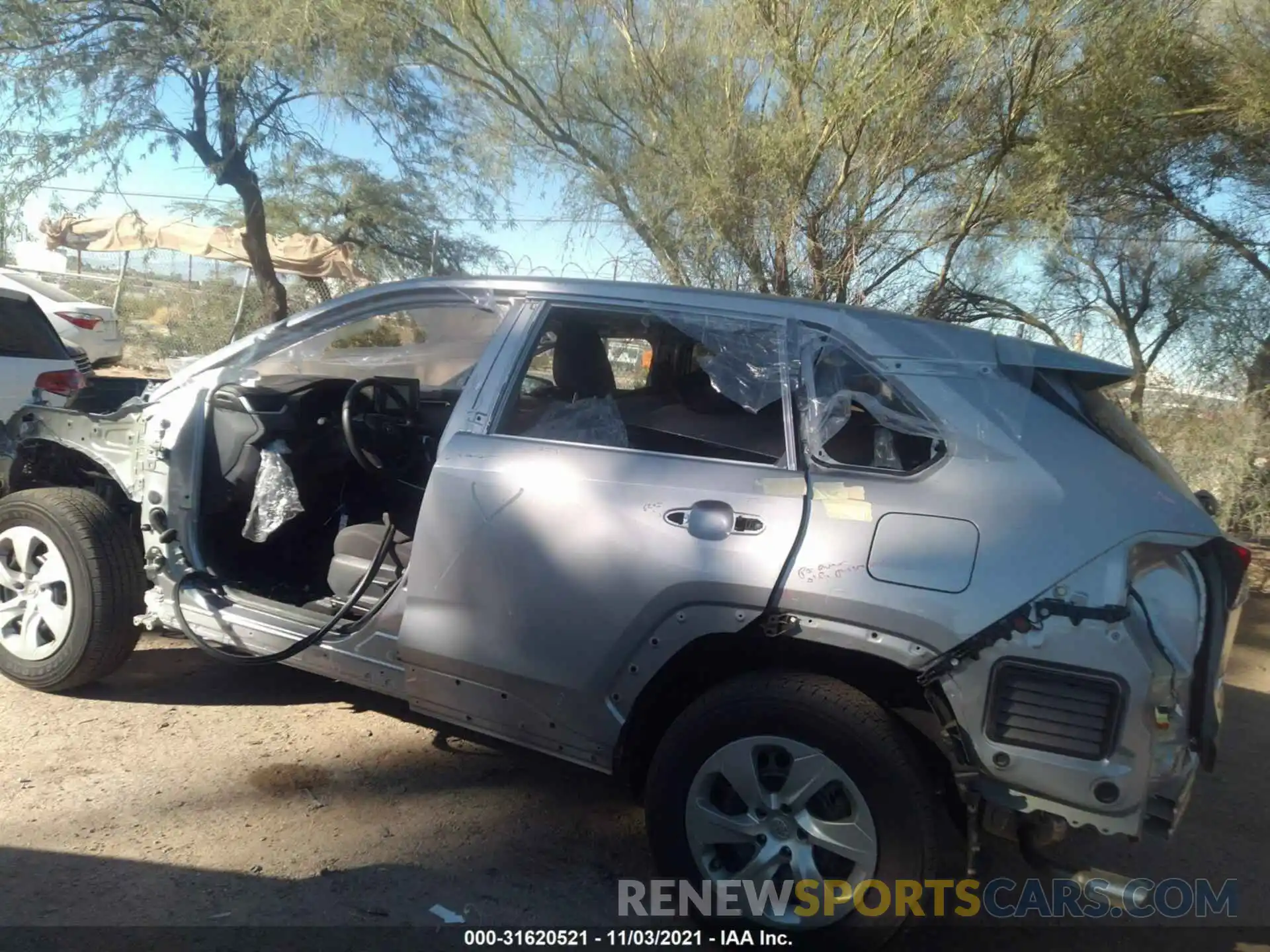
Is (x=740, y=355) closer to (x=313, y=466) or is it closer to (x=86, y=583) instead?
(x=313, y=466)

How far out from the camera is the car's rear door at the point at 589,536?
3016 millimetres

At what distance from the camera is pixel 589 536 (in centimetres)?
316

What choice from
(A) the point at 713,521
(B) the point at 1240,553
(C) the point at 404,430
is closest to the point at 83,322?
(C) the point at 404,430

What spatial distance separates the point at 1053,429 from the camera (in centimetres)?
288

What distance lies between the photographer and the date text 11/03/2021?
297 centimetres

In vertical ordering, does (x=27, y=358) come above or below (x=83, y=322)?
below

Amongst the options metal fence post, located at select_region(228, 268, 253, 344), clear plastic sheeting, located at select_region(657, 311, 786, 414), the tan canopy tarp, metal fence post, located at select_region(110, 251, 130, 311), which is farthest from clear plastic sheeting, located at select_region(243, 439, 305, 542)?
metal fence post, located at select_region(110, 251, 130, 311)

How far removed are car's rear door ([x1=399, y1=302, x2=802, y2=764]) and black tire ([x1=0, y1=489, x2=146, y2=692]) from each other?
156cm

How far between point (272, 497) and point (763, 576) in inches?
88.5

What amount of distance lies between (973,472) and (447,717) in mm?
1911

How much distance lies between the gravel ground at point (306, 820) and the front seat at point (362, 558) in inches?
25.6

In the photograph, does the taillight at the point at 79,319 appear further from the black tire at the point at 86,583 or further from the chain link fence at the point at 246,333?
the black tire at the point at 86,583

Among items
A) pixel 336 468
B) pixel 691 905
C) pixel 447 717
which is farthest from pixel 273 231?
pixel 691 905

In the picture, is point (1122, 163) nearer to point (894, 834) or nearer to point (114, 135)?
point (894, 834)
